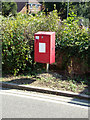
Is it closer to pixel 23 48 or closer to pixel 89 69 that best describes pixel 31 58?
pixel 23 48

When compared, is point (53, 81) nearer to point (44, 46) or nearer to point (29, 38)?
point (44, 46)

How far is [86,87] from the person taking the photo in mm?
5504

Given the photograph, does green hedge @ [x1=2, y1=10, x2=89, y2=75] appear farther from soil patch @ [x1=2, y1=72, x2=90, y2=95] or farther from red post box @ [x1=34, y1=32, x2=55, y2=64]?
red post box @ [x1=34, y1=32, x2=55, y2=64]

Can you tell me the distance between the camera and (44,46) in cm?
563

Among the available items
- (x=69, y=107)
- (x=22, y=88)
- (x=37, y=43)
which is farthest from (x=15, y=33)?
(x=69, y=107)

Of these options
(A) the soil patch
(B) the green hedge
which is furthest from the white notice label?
(A) the soil patch

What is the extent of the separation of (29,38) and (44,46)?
1.08 metres

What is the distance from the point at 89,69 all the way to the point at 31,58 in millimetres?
2214

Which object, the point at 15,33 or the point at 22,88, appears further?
the point at 15,33

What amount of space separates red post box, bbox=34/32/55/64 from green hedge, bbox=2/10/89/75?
0.66m

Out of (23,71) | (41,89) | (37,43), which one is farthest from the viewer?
(23,71)

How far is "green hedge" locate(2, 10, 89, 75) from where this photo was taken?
625cm

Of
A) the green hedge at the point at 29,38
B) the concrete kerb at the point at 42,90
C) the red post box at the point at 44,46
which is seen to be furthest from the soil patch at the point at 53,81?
the red post box at the point at 44,46

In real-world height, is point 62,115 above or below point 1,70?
below
